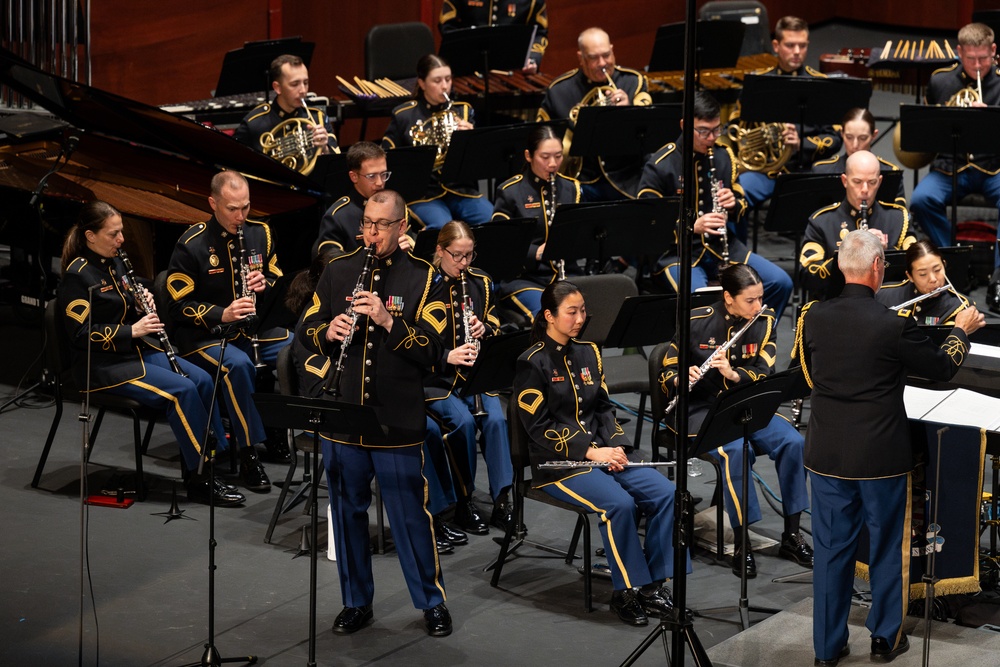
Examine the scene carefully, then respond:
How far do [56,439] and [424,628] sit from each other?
9.34 ft

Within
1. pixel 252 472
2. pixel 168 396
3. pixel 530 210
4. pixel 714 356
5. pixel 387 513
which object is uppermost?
pixel 530 210

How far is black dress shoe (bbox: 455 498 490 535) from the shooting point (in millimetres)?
6707

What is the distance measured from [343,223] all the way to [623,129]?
193cm

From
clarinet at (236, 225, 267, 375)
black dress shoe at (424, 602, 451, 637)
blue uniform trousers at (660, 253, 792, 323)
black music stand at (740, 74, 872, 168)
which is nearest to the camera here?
black dress shoe at (424, 602, 451, 637)

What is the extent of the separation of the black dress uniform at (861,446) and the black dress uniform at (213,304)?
9.74 feet

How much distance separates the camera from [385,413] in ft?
18.1

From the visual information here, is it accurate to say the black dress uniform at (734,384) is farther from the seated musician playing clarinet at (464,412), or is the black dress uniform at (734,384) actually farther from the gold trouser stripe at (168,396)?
the gold trouser stripe at (168,396)

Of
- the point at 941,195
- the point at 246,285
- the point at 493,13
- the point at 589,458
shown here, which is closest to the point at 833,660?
the point at 589,458

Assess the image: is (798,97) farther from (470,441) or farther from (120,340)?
(120,340)

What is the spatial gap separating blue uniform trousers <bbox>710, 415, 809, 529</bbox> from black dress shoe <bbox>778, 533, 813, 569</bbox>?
0.39 feet

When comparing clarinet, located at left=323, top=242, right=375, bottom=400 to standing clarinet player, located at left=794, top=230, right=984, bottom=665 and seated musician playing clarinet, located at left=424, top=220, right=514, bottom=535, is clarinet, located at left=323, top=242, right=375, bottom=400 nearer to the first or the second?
seated musician playing clarinet, located at left=424, top=220, right=514, bottom=535

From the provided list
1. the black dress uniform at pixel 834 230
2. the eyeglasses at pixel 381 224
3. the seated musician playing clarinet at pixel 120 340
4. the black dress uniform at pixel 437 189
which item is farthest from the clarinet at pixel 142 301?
the black dress uniform at pixel 834 230

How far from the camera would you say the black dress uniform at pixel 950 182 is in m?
9.24

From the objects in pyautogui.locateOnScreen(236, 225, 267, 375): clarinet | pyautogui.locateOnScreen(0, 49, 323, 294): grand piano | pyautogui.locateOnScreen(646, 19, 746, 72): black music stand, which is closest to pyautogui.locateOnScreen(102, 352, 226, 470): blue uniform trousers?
pyautogui.locateOnScreen(236, 225, 267, 375): clarinet
